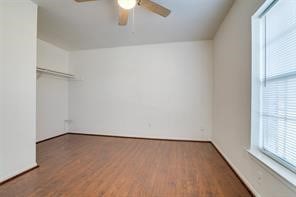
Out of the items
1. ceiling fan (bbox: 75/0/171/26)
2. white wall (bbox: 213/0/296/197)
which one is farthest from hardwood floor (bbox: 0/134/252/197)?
ceiling fan (bbox: 75/0/171/26)

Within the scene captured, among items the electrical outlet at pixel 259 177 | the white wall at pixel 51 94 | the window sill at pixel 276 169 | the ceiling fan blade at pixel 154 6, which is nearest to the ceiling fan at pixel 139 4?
the ceiling fan blade at pixel 154 6

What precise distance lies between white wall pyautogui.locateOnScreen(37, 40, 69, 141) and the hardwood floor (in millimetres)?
754

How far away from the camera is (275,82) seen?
5.59 feet

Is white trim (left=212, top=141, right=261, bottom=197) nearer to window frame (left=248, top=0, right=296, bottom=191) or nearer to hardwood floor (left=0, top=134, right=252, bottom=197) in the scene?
hardwood floor (left=0, top=134, right=252, bottom=197)

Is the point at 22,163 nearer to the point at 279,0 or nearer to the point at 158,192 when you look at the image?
the point at 158,192

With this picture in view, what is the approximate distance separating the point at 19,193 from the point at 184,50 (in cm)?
438

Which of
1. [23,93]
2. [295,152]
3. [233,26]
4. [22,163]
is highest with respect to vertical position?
[233,26]

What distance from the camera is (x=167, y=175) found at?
Answer: 2.46 metres

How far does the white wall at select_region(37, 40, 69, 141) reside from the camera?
4.22 metres

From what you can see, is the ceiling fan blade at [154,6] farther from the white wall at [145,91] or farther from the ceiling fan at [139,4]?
the white wall at [145,91]

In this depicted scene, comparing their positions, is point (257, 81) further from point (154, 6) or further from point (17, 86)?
point (17, 86)

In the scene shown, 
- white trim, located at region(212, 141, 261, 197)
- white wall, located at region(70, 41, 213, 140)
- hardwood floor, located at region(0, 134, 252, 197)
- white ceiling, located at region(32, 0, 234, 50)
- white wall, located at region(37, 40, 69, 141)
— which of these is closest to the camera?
white trim, located at region(212, 141, 261, 197)

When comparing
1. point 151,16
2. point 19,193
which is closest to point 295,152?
point 151,16

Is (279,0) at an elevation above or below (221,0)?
below
